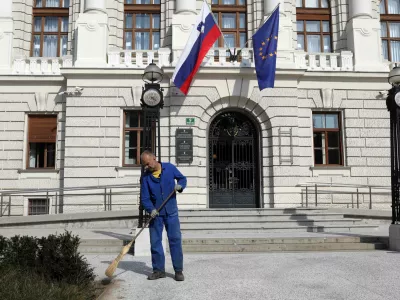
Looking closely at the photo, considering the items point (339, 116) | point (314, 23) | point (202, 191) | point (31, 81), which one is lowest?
point (202, 191)

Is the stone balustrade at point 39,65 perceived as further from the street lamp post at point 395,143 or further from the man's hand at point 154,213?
the street lamp post at point 395,143

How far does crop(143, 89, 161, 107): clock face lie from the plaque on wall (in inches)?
203

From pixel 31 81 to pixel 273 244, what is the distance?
12.4 m

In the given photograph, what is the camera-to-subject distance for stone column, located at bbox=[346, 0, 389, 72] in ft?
53.5

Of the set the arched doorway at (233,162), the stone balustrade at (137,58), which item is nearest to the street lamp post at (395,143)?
the arched doorway at (233,162)

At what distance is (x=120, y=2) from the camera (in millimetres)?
17031

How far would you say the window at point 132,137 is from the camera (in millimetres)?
15680

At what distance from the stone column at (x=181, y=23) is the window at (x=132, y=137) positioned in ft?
9.25

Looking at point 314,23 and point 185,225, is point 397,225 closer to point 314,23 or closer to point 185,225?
point 185,225

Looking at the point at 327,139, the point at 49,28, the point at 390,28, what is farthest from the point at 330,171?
the point at 49,28

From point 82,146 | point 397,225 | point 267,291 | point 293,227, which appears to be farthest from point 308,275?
point 82,146

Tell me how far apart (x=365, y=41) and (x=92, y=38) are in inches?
464

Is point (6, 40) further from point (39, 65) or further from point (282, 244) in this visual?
point (282, 244)

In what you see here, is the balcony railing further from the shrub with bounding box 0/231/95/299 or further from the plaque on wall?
the shrub with bounding box 0/231/95/299
